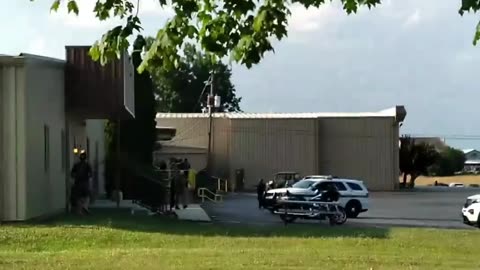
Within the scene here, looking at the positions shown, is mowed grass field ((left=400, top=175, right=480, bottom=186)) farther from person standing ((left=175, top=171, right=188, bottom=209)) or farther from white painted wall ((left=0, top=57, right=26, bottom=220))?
white painted wall ((left=0, top=57, right=26, bottom=220))

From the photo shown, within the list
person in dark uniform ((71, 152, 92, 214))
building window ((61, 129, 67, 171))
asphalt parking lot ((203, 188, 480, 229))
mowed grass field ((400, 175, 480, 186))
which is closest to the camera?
person in dark uniform ((71, 152, 92, 214))

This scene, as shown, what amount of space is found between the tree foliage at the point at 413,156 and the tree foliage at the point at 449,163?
2434 centimetres

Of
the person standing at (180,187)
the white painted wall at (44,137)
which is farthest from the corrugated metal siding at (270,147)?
the white painted wall at (44,137)

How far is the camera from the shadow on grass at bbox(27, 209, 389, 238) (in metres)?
23.4

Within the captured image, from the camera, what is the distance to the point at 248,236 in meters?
23.0

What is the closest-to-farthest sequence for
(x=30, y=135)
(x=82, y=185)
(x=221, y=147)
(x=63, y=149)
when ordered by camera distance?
(x=30, y=135) → (x=82, y=185) → (x=63, y=149) → (x=221, y=147)

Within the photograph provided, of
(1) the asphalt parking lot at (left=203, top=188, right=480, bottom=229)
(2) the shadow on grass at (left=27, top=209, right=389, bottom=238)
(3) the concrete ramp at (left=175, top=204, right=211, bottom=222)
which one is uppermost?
(2) the shadow on grass at (left=27, top=209, right=389, bottom=238)

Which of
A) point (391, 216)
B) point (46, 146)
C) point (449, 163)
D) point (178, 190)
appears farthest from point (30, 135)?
point (449, 163)

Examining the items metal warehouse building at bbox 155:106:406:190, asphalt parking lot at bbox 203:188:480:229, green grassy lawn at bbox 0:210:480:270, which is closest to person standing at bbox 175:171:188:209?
asphalt parking lot at bbox 203:188:480:229

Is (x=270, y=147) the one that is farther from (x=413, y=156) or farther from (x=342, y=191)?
(x=342, y=191)

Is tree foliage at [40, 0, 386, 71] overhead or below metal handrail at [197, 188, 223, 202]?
overhead

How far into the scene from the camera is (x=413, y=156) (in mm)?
77000

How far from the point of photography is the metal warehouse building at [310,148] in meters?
70.8

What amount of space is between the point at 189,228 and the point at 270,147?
4649 centimetres
